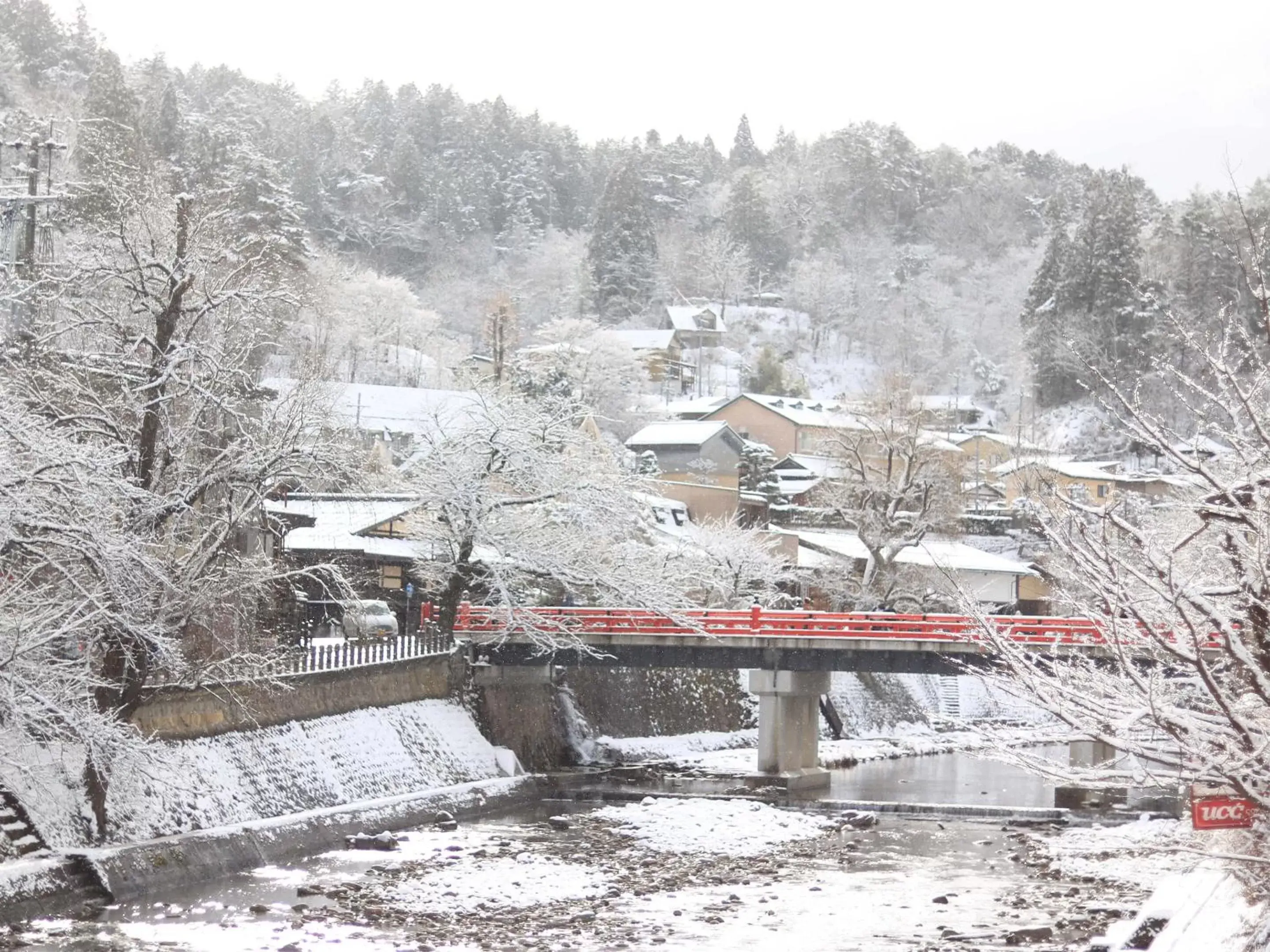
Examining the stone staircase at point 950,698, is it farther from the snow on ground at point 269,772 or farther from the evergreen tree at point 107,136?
the evergreen tree at point 107,136

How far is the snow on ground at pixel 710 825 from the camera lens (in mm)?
27109

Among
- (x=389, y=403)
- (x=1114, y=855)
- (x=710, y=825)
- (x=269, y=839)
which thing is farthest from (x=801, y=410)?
(x=269, y=839)

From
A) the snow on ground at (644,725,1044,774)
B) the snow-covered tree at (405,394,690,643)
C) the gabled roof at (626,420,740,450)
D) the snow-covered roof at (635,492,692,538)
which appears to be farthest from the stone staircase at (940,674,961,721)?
the gabled roof at (626,420,740,450)

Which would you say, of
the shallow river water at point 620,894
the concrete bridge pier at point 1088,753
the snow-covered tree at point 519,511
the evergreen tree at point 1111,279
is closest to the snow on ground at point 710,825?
the shallow river water at point 620,894

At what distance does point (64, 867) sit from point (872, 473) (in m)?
38.4

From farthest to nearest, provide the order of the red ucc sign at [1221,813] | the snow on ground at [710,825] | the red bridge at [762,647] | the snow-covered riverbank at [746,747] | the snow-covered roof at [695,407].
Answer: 1. the snow-covered roof at [695,407]
2. the snow-covered riverbank at [746,747]
3. the red bridge at [762,647]
4. the snow on ground at [710,825]
5. the red ucc sign at [1221,813]

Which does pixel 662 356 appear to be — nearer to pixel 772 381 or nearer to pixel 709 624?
pixel 772 381

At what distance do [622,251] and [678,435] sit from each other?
43.5 meters

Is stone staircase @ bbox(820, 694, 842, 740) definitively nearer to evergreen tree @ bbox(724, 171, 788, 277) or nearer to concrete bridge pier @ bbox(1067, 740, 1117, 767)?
concrete bridge pier @ bbox(1067, 740, 1117, 767)

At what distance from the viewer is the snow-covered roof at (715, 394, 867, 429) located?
243 ft

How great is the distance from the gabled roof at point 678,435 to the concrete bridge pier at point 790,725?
92.1 ft

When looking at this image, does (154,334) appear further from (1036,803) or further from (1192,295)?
(1192,295)

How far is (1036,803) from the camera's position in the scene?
3316cm

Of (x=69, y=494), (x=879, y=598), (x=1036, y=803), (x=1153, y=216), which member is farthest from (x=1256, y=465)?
(x=1153, y=216)
